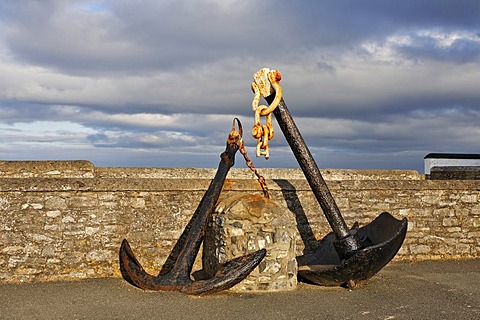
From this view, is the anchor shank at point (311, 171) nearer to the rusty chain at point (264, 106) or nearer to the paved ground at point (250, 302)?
the rusty chain at point (264, 106)

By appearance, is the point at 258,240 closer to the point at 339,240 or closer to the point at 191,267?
the point at 191,267

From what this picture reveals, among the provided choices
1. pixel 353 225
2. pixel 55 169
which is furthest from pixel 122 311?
pixel 55 169

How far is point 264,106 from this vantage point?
6.21 metres

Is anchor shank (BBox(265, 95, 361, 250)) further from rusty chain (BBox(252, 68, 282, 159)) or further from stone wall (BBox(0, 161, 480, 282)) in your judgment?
stone wall (BBox(0, 161, 480, 282))

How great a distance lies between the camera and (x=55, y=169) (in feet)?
30.6

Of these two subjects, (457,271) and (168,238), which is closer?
(168,238)

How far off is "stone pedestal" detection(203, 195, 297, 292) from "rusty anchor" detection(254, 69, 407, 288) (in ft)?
1.31

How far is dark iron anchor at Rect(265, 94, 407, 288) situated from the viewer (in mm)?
5906

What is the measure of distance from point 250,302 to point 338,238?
1.33 m

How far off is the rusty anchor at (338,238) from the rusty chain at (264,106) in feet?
0.08

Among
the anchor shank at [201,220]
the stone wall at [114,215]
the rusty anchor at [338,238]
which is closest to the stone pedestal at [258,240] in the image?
the anchor shank at [201,220]

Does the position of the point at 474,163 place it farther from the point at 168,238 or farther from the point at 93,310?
the point at 93,310

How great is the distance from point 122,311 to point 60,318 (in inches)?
24.0

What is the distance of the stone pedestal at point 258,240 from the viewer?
20.4 ft
